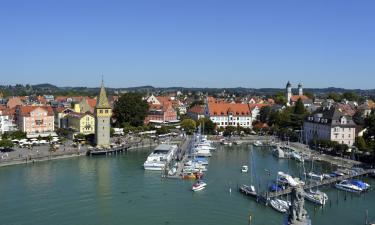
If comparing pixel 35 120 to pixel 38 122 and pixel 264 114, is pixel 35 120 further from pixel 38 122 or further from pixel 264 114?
pixel 264 114

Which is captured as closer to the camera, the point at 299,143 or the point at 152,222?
the point at 152,222

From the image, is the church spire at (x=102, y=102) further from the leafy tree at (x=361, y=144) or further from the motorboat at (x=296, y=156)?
the leafy tree at (x=361, y=144)

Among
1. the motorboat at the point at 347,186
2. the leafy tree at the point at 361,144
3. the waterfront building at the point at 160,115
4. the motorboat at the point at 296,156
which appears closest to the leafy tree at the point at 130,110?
the waterfront building at the point at 160,115

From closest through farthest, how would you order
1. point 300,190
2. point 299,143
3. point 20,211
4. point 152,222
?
point 300,190 → point 152,222 → point 20,211 → point 299,143

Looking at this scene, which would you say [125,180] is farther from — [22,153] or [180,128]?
[180,128]

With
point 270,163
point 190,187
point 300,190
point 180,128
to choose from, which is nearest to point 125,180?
point 190,187

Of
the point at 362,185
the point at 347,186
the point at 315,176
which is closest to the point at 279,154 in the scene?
the point at 315,176

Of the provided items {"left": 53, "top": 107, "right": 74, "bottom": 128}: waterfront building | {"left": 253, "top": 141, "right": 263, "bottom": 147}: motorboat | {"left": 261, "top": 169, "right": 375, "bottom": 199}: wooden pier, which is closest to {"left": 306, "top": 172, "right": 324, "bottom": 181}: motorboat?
{"left": 261, "top": 169, "right": 375, "bottom": 199}: wooden pier
